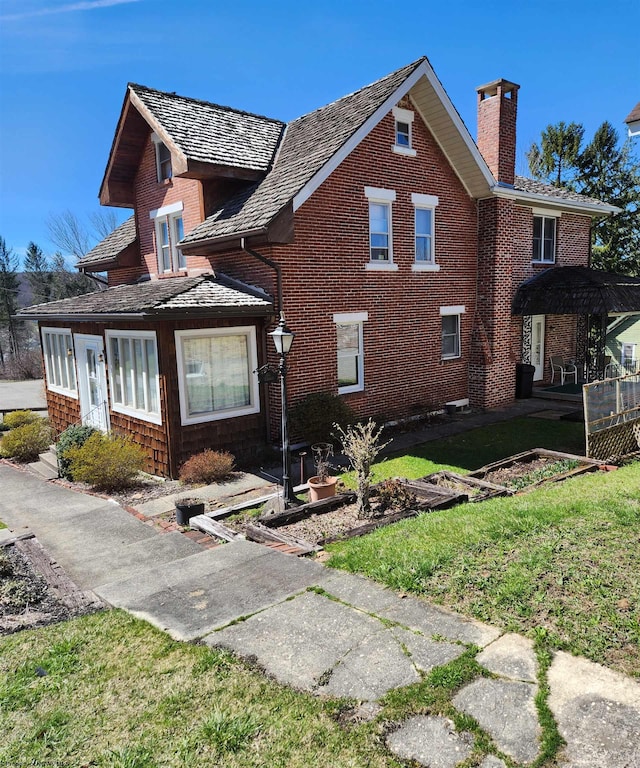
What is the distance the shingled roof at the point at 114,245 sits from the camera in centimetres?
1716

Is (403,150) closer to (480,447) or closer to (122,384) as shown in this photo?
(480,447)

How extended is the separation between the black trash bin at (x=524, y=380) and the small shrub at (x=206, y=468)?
10985 mm

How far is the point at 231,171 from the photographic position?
1348 centimetres

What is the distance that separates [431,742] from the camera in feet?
10.9

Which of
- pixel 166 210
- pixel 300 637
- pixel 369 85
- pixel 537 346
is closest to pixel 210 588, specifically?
pixel 300 637

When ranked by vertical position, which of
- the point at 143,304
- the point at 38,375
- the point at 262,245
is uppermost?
the point at 262,245

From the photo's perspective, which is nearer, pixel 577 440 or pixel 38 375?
pixel 577 440

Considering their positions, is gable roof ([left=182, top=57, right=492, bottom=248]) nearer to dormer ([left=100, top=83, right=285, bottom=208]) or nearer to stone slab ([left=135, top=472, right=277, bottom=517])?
dormer ([left=100, top=83, right=285, bottom=208])

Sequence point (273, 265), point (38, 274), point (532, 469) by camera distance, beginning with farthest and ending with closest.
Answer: point (38, 274)
point (273, 265)
point (532, 469)

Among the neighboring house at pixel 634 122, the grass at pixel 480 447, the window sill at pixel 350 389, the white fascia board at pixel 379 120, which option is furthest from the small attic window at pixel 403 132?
the grass at pixel 480 447

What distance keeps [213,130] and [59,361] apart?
8.42 meters

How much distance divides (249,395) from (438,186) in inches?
322

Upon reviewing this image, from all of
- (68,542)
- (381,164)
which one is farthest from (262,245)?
(68,542)

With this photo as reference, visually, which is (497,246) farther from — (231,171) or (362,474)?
(362,474)
